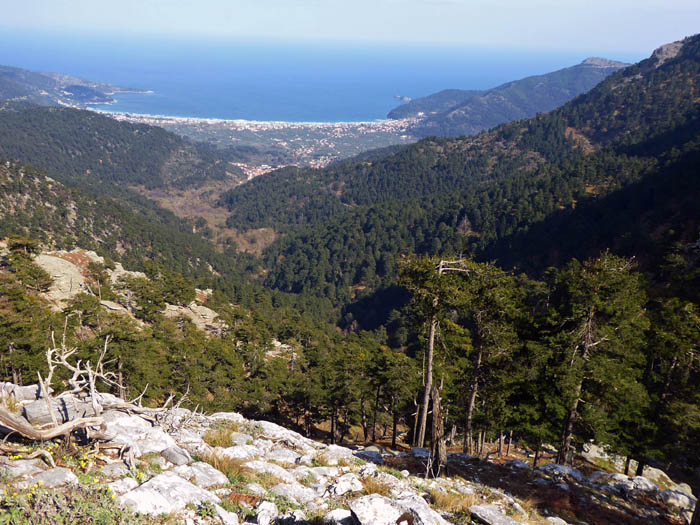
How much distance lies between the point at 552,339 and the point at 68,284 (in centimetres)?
7023

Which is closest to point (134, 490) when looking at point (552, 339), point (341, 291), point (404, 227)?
point (552, 339)

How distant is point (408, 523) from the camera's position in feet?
25.7

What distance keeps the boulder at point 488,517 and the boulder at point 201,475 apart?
21.2 feet

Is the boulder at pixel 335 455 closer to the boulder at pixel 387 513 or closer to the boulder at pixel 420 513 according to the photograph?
the boulder at pixel 420 513

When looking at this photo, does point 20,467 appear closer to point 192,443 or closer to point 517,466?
point 192,443

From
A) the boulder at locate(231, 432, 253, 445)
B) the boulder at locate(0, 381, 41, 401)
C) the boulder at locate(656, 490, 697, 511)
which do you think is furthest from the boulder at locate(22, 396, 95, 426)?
the boulder at locate(656, 490, 697, 511)

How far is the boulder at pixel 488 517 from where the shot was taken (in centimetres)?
921

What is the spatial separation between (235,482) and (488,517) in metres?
6.51

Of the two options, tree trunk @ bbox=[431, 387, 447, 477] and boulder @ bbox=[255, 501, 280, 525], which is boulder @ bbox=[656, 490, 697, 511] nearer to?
tree trunk @ bbox=[431, 387, 447, 477]

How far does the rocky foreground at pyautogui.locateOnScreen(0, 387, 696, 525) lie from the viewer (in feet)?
25.3

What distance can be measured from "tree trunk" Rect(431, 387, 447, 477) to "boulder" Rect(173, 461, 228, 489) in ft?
26.3

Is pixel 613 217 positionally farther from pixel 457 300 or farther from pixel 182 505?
pixel 182 505

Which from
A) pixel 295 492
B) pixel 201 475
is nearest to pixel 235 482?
pixel 201 475

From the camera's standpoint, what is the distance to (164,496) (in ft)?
26.1
